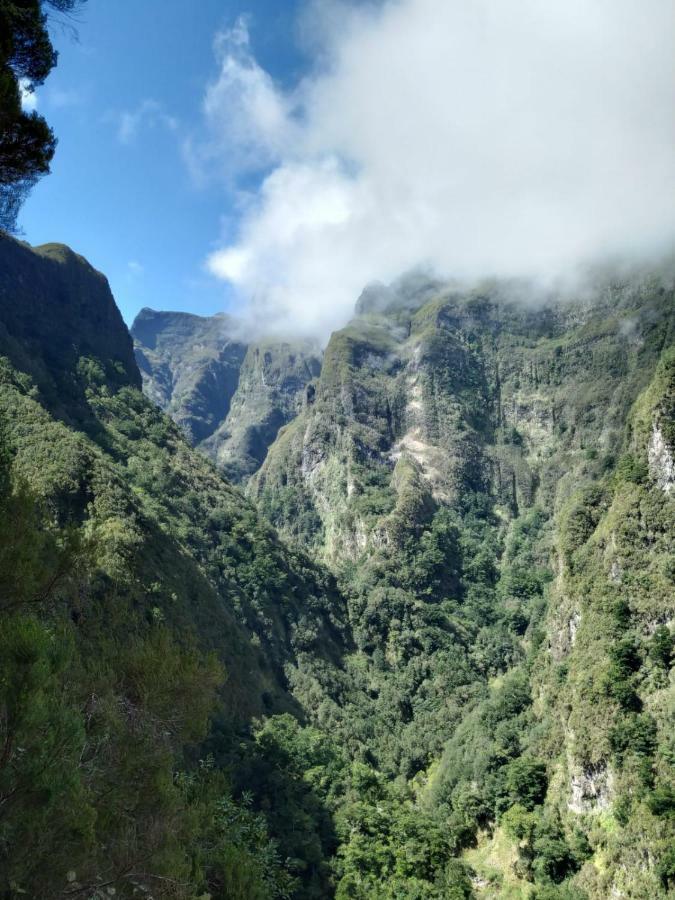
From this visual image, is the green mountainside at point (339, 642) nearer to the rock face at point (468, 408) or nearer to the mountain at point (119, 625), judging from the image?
the mountain at point (119, 625)

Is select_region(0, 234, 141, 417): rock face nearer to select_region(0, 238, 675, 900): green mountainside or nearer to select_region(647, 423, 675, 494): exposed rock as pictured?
select_region(0, 238, 675, 900): green mountainside

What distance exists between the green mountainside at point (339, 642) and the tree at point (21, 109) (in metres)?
8.08

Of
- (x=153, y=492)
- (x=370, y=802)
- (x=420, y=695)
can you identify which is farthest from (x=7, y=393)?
(x=420, y=695)

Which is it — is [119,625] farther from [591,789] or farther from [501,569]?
[501,569]

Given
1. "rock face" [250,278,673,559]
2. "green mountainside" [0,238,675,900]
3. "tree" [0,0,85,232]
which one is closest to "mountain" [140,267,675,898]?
"green mountainside" [0,238,675,900]

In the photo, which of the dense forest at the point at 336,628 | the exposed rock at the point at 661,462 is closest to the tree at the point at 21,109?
the dense forest at the point at 336,628

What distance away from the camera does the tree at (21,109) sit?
12688mm

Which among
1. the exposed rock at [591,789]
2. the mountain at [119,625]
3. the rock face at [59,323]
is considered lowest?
the exposed rock at [591,789]

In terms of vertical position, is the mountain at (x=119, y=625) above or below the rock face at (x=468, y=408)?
below

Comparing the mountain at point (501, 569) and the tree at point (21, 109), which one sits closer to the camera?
the tree at point (21, 109)

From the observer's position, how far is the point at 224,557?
78812mm

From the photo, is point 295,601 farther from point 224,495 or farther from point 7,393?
point 7,393

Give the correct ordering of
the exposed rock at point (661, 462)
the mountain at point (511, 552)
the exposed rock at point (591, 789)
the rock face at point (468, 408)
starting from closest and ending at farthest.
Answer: the exposed rock at point (591, 789)
the mountain at point (511, 552)
the exposed rock at point (661, 462)
the rock face at point (468, 408)

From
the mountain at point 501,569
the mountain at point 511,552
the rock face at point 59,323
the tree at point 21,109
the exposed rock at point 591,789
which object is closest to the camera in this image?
the tree at point 21,109
